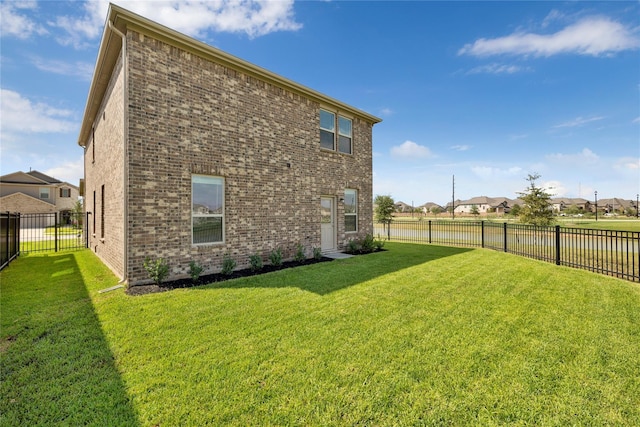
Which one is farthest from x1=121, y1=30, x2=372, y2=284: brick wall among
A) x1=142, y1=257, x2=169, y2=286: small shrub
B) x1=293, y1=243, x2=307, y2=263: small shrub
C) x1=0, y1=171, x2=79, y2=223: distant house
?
x1=0, y1=171, x2=79, y2=223: distant house

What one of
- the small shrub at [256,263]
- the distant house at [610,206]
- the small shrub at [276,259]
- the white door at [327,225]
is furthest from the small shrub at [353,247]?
the distant house at [610,206]

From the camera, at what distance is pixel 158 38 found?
633cm

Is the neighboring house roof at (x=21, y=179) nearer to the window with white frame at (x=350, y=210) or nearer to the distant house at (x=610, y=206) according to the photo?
the window with white frame at (x=350, y=210)

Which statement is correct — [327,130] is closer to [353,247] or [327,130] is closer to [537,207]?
[353,247]

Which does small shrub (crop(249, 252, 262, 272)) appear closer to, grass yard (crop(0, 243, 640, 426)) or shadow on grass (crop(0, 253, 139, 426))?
grass yard (crop(0, 243, 640, 426))

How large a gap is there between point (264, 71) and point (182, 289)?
6564 mm

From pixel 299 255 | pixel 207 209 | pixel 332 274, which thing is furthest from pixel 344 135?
pixel 207 209

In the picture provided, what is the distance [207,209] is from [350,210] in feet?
20.5

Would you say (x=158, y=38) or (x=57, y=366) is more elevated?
(x=158, y=38)

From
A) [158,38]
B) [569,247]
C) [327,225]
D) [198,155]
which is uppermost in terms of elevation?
[158,38]

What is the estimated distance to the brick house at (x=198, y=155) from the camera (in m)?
6.09

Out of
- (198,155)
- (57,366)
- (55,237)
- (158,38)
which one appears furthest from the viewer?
(55,237)

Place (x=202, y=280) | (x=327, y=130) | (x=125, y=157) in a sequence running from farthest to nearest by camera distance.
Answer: (x=327, y=130) < (x=202, y=280) < (x=125, y=157)

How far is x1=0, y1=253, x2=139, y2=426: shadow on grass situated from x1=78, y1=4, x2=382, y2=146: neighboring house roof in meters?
6.00
